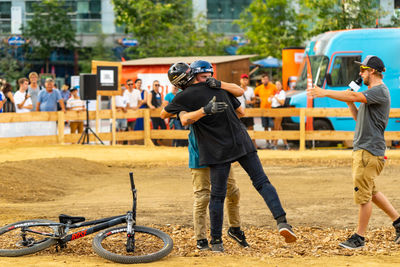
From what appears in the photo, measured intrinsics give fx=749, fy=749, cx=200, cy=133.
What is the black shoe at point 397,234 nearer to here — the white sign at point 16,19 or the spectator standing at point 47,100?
the spectator standing at point 47,100

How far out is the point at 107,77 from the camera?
2034 cm

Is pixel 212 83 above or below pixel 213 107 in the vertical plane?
above

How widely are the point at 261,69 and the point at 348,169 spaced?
20652 mm

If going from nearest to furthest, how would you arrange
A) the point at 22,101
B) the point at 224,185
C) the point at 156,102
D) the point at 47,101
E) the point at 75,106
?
the point at 224,185, the point at 22,101, the point at 47,101, the point at 75,106, the point at 156,102

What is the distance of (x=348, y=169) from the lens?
50.1ft

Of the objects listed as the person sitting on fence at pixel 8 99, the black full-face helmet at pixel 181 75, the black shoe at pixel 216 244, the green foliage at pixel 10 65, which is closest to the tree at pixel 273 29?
the green foliage at pixel 10 65

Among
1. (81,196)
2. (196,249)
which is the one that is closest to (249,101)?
(81,196)

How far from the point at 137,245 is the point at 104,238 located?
0.33 m

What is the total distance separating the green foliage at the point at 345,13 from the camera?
89.4 feet

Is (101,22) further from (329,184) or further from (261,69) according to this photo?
(329,184)

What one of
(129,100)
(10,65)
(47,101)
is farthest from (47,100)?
(10,65)

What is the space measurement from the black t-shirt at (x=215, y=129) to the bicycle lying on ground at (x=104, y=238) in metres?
0.82

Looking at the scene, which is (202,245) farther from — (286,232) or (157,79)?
(157,79)

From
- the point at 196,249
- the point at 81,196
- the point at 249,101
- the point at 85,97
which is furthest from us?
the point at 249,101
